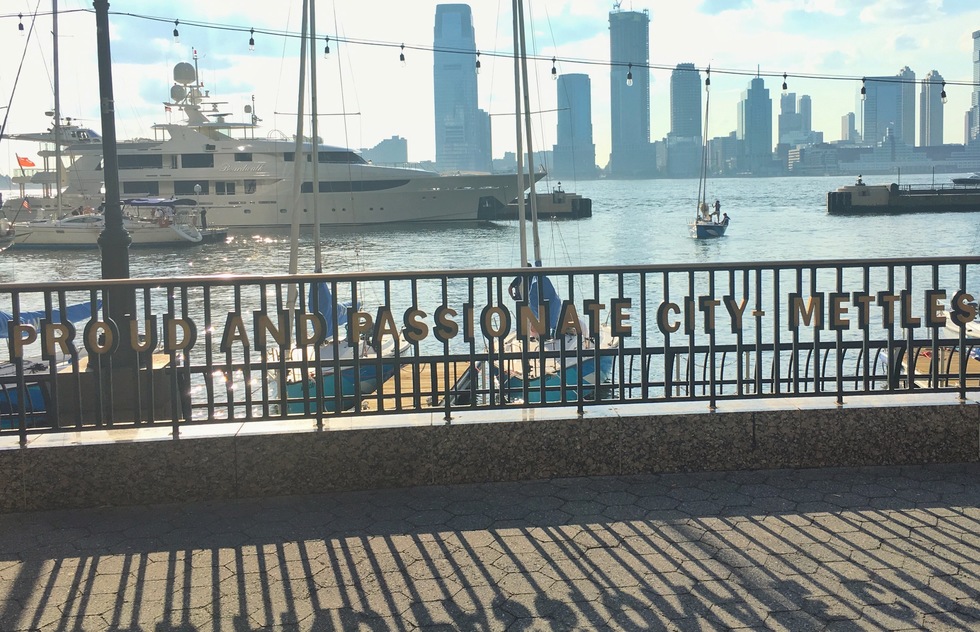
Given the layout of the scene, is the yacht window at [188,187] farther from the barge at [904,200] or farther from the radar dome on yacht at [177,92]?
the barge at [904,200]

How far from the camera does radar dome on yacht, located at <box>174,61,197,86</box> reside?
258 feet

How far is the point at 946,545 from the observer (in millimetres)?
4734

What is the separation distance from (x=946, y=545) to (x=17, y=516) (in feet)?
15.6

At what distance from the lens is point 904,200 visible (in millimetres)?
101625

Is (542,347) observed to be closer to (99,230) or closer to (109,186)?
(109,186)

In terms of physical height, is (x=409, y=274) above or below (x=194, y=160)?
below

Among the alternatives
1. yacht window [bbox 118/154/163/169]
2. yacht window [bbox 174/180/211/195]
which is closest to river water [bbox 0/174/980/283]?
yacht window [bbox 174/180/211/195]

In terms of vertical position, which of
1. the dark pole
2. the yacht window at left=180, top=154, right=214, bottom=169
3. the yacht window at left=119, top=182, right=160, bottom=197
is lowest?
the dark pole

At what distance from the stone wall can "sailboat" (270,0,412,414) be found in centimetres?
30

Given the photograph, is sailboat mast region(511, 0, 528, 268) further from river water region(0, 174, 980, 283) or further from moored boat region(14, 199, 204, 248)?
moored boat region(14, 199, 204, 248)

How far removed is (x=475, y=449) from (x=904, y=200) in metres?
105

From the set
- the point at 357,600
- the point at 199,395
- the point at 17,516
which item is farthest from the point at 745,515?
the point at 199,395

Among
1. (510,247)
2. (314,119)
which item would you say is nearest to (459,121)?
(510,247)

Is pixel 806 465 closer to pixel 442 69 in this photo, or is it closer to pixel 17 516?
pixel 17 516
